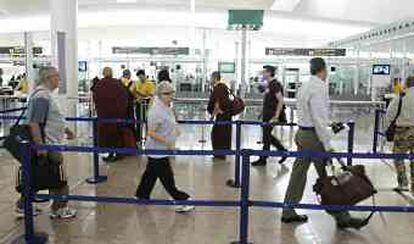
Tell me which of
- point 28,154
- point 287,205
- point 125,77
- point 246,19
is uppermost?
point 246,19

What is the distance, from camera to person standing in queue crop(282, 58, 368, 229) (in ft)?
15.2

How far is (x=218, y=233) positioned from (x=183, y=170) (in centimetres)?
299

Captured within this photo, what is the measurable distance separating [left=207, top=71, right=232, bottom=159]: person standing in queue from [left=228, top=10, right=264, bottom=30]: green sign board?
533 cm

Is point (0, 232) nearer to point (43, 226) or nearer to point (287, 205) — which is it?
point (43, 226)

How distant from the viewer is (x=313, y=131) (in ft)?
15.7

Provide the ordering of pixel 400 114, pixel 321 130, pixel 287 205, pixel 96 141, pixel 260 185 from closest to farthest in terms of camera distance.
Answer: pixel 287 205 → pixel 321 130 → pixel 400 114 → pixel 260 185 → pixel 96 141

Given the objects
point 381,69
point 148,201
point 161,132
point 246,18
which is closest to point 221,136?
point 161,132

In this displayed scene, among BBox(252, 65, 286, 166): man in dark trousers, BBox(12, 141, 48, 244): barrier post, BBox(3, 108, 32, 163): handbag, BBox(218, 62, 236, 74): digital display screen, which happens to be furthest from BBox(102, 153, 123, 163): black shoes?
BBox(218, 62, 236, 74): digital display screen

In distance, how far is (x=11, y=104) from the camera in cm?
1842

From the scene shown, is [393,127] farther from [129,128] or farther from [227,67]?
[227,67]

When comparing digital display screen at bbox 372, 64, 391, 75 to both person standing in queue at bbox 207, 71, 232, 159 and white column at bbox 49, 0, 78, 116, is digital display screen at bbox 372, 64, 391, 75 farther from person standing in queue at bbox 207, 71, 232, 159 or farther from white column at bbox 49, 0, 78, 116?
white column at bbox 49, 0, 78, 116

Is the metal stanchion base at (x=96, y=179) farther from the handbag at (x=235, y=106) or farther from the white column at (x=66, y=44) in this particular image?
the white column at (x=66, y=44)

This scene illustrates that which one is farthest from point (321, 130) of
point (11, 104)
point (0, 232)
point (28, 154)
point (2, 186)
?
point (11, 104)

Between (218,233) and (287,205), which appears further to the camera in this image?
(218,233)
